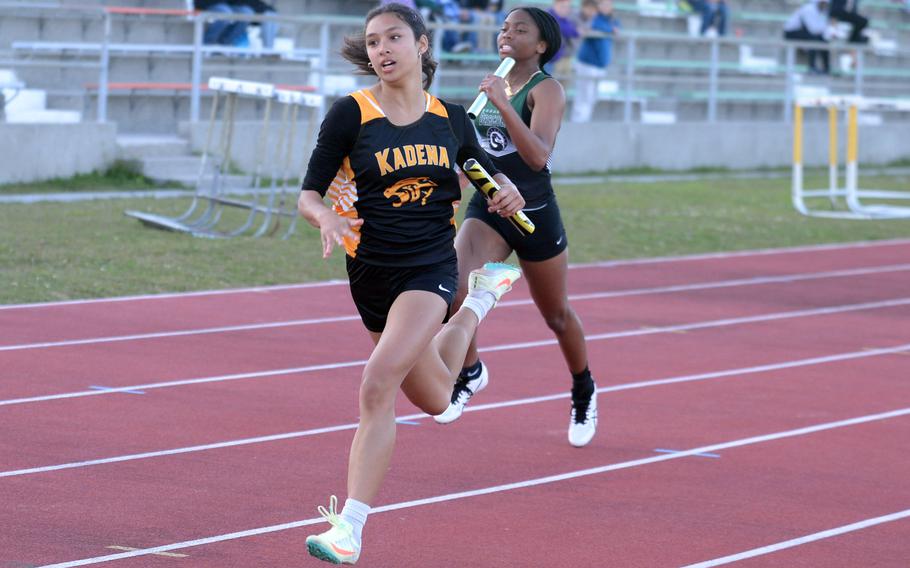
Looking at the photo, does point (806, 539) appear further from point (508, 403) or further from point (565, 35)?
point (565, 35)

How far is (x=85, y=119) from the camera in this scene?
58.2 feet

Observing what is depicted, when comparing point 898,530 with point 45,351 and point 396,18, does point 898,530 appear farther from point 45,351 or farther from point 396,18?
point 45,351

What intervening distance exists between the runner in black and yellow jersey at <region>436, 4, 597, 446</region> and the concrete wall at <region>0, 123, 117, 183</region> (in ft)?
34.5

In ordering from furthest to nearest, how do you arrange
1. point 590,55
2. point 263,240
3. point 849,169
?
point 590,55 → point 849,169 → point 263,240

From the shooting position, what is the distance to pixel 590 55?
22922 mm

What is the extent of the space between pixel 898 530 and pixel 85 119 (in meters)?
13.7

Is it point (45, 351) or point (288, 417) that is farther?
A: point (45, 351)

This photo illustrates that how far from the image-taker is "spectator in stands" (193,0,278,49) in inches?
744

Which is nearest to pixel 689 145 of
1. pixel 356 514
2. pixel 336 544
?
pixel 356 514

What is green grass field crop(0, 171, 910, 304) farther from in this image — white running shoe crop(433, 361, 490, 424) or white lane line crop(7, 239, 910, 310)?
white running shoe crop(433, 361, 490, 424)

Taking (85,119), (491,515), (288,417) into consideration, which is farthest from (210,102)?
(491,515)

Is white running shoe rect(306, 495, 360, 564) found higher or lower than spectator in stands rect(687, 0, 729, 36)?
lower

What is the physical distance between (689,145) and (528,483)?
61.9 feet

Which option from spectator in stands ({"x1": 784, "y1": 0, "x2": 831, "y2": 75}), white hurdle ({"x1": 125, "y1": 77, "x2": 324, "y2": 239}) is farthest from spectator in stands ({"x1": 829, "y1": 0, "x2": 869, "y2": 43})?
white hurdle ({"x1": 125, "y1": 77, "x2": 324, "y2": 239})
